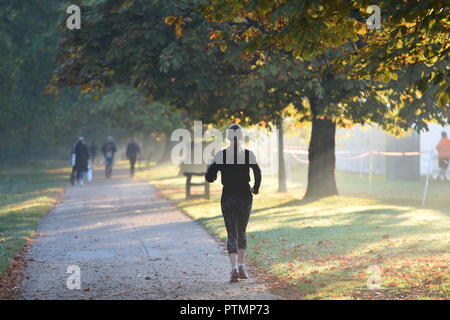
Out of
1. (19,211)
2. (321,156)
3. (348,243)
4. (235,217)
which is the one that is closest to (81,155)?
(19,211)

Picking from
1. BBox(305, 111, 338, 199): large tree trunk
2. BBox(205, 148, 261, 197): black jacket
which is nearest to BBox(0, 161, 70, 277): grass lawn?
BBox(205, 148, 261, 197): black jacket

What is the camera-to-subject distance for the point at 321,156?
2095 cm

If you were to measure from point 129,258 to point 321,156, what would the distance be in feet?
37.4

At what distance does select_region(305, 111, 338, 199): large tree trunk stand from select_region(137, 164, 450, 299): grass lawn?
0.70 metres

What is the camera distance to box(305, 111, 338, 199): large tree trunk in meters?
21.0

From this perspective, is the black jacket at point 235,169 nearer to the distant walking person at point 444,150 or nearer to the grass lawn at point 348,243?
the grass lawn at point 348,243

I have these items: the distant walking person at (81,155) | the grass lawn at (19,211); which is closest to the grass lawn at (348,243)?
the grass lawn at (19,211)

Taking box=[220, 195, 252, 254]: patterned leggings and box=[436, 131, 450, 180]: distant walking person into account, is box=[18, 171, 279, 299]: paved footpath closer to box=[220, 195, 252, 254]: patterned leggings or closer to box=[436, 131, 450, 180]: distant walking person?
box=[220, 195, 252, 254]: patterned leggings

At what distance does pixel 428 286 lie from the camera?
27.1 ft

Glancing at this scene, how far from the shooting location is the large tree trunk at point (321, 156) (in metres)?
21.0

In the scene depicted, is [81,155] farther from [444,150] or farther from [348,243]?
[348,243]

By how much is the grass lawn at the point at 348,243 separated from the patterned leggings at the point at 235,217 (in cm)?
69

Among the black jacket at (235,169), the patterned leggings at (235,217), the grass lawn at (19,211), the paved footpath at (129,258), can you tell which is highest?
the black jacket at (235,169)
